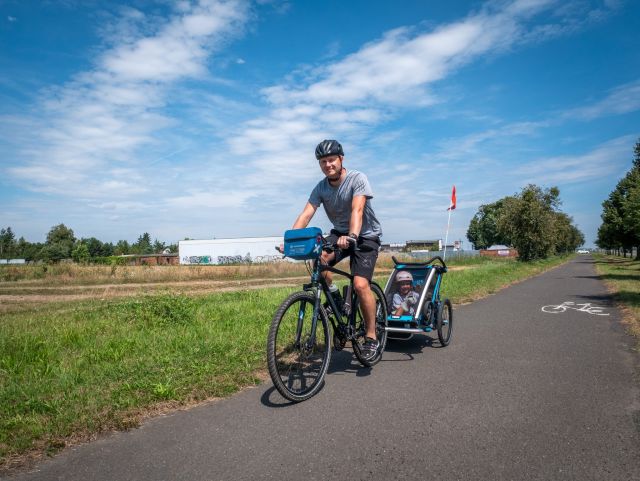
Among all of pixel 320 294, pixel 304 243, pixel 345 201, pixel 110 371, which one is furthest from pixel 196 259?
pixel 304 243

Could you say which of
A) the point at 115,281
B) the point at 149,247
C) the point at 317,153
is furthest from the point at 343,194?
the point at 149,247

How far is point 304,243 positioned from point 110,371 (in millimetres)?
2396

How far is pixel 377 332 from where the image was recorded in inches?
198

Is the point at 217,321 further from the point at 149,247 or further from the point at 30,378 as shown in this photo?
the point at 149,247

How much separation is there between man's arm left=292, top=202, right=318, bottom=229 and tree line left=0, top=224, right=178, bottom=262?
3424 inches

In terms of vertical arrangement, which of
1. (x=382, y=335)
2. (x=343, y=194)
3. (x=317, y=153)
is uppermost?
(x=317, y=153)

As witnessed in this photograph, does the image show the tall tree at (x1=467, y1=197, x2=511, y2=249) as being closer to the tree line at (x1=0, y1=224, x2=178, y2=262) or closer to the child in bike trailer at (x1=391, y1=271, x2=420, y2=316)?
the tree line at (x1=0, y1=224, x2=178, y2=262)

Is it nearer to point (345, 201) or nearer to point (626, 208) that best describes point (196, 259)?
point (626, 208)

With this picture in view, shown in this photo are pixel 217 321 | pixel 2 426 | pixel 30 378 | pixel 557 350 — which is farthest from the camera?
pixel 217 321

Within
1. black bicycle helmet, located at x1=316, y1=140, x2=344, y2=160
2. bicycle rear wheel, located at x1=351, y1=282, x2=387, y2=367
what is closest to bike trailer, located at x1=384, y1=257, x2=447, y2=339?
bicycle rear wheel, located at x1=351, y1=282, x2=387, y2=367

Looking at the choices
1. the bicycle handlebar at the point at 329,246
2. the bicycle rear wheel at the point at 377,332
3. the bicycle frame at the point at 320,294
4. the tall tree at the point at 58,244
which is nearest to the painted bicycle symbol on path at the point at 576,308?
the bicycle rear wheel at the point at 377,332

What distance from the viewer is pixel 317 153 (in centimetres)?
443

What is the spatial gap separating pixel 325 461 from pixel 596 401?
2.46 meters

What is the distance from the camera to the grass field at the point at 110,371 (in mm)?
3102
